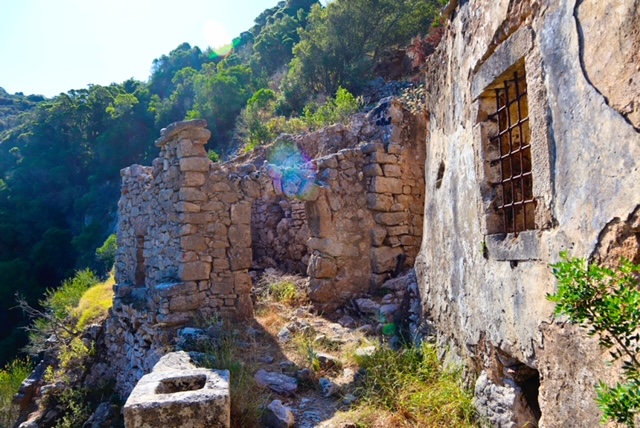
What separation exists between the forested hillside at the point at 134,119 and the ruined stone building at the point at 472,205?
776cm

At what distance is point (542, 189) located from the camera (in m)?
2.63

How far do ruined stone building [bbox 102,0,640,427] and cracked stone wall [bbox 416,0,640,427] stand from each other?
1 centimetres

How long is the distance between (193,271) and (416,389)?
3523 mm

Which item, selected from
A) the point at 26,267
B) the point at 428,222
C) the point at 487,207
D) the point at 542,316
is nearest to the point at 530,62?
the point at 487,207

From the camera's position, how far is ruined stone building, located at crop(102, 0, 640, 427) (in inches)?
86.4

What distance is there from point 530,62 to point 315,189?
15.8ft

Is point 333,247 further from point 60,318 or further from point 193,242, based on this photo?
point 60,318

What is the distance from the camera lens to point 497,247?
10.7ft

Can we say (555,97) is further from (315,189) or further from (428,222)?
(315,189)

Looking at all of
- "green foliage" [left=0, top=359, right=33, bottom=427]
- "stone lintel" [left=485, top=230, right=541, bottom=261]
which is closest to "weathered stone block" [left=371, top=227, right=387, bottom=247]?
"stone lintel" [left=485, top=230, right=541, bottom=261]

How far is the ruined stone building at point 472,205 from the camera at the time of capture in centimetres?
220

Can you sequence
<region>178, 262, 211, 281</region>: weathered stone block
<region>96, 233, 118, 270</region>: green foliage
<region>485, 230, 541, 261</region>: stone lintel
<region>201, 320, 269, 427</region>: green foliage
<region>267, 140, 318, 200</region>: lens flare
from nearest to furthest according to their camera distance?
<region>485, 230, 541, 261</region>: stone lintel → <region>201, 320, 269, 427</region>: green foliage → <region>178, 262, 211, 281</region>: weathered stone block → <region>267, 140, 318, 200</region>: lens flare → <region>96, 233, 118, 270</region>: green foliage

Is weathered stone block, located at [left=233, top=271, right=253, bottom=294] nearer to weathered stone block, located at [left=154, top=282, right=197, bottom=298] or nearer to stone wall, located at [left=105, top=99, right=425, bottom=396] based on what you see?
stone wall, located at [left=105, top=99, right=425, bottom=396]

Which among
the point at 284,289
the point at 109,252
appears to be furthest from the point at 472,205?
the point at 109,252
